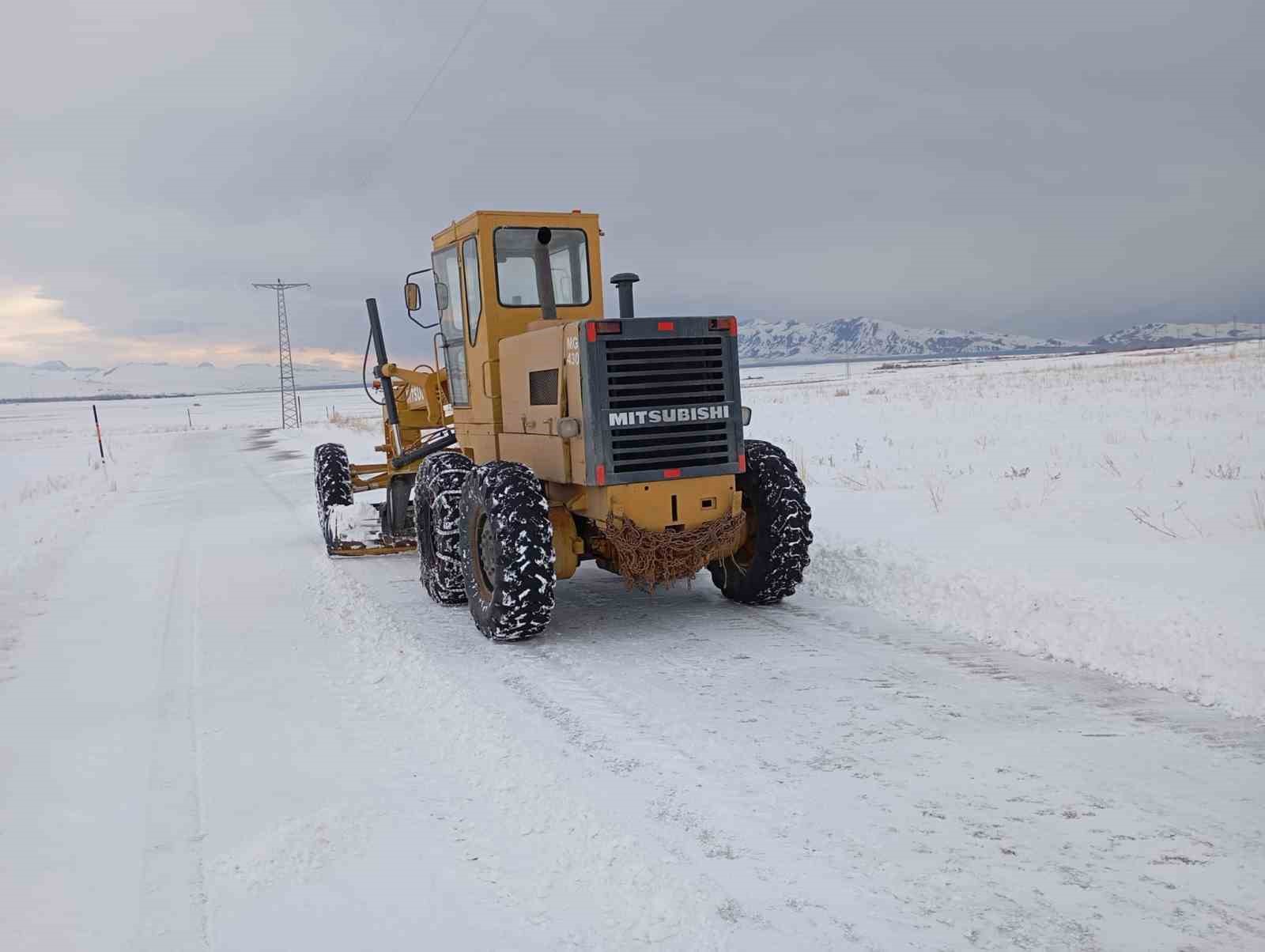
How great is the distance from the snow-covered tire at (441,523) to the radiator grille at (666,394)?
1512 millimetres

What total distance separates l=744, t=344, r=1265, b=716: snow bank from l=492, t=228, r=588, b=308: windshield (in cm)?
327

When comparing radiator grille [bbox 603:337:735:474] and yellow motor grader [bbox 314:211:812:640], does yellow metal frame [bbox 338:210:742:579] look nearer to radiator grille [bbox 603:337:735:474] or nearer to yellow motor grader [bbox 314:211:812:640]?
yellow motor grader [bbox 314:211:812:640]

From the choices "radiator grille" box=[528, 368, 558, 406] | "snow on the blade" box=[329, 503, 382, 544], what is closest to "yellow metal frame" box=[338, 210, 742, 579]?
"radiator grille" box=[528, 368, 558, 406]

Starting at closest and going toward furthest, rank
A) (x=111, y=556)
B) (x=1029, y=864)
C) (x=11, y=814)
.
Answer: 1. (x=1029, y=864)
2. (x=11, y=814)
3. (x=111, y=556)

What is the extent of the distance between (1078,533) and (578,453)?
4769mm

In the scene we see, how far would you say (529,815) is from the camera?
4273 mm

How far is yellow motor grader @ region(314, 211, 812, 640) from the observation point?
7020 mm

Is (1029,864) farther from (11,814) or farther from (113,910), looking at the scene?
(11,814)

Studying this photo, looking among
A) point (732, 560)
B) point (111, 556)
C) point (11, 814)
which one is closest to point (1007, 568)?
point (732, 560)

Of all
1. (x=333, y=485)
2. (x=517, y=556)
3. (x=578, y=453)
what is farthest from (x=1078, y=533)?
(x=333, y=485)

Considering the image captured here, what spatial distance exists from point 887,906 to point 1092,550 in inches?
217

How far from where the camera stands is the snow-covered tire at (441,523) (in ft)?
26.7

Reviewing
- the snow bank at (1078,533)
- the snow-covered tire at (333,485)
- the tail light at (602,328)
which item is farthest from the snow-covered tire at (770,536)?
the snow-covered tire at (333,485)

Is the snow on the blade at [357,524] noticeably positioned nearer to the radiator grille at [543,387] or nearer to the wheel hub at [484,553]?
the wheel hub at [484,553]
